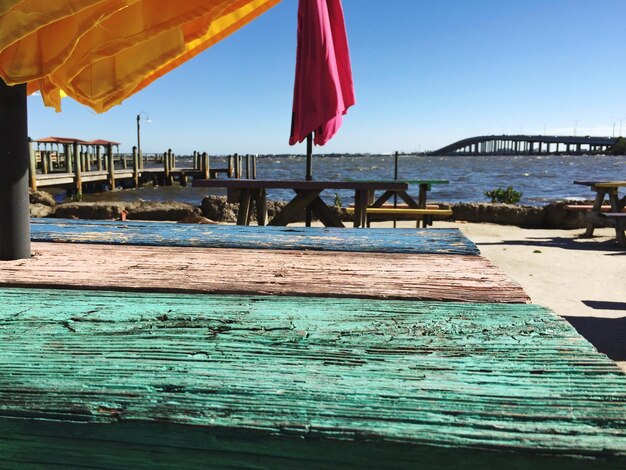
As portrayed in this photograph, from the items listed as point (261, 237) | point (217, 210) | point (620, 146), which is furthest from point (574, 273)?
point (620, 146)

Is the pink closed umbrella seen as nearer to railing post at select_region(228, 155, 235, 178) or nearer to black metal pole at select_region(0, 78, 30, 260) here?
black metal pole at select_region(0, 78, 30, 260)

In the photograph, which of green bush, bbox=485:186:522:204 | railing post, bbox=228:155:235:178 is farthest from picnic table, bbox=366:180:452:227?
railing post, bbox=228:155:235:178

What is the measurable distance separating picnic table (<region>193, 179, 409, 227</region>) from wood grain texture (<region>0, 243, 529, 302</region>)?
297cm

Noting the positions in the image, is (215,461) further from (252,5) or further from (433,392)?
(252,5)

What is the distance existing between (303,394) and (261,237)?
54.5 inches

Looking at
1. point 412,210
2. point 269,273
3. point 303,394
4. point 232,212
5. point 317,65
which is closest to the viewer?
point 303,394

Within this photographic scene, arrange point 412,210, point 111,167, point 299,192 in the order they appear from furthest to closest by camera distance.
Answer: point 111,167, point 412,210, point 299,192

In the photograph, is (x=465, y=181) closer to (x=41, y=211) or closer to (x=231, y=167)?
(x=231, y=167)

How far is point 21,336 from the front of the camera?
0.92 m

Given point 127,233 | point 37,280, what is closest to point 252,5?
point 127,233

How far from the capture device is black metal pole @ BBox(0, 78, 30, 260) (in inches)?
57.8

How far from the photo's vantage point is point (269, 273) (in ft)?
4.72

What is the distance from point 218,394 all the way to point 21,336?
0.46m

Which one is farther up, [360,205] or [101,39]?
[101,39]
